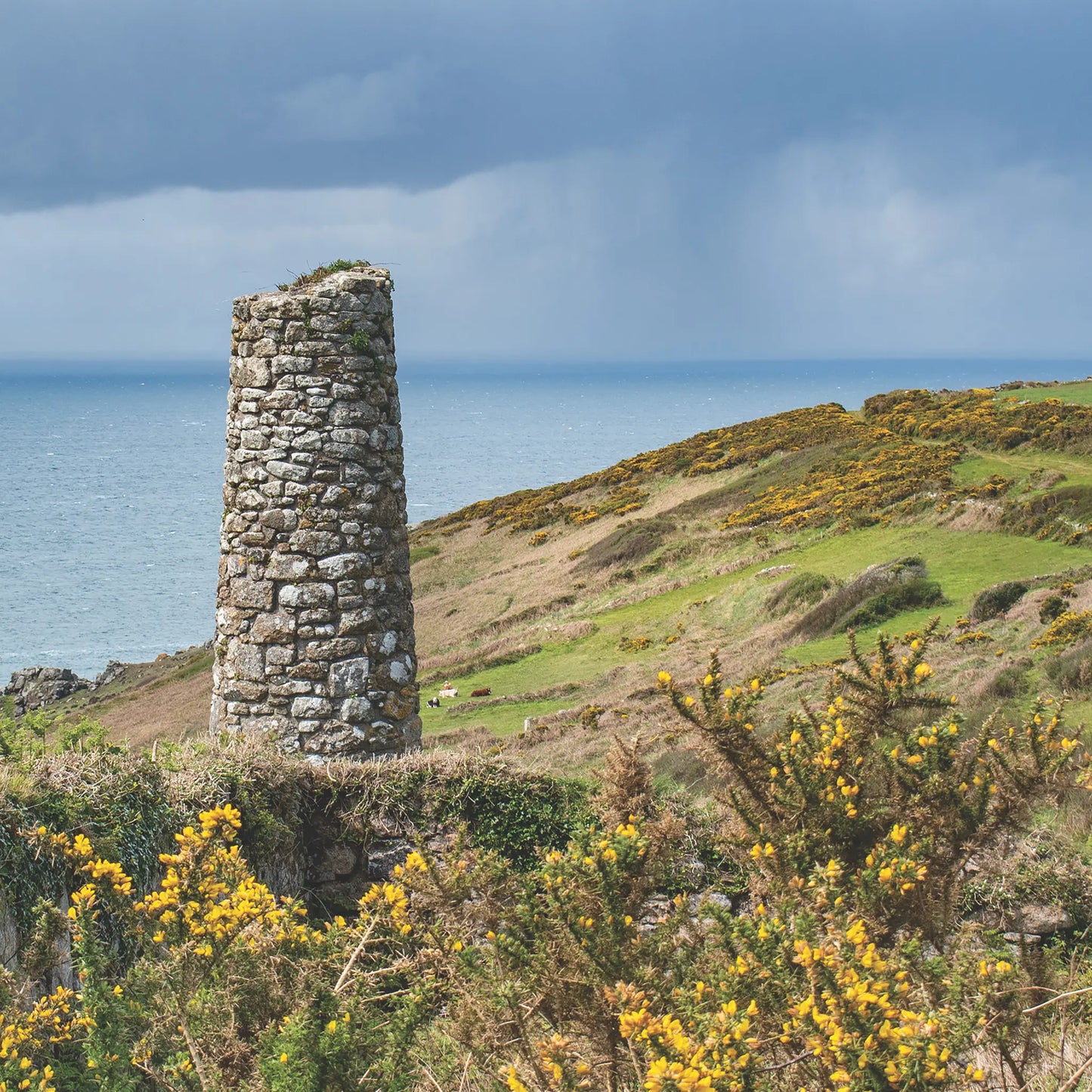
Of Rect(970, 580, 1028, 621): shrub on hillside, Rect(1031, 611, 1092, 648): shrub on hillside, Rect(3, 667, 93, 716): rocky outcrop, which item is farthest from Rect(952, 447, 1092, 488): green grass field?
Rect(3, 667, 93, 716): rocky outcrop

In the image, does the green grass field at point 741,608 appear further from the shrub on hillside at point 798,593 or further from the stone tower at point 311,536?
the stone tower at point 311,536

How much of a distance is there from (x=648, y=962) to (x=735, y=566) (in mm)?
30273

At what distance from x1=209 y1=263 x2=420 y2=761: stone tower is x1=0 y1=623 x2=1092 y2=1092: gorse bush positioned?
2.56 meters

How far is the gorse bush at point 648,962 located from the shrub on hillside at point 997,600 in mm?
14635

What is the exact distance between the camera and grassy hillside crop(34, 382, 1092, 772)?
22922 mm

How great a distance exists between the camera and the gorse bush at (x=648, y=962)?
4059 mm

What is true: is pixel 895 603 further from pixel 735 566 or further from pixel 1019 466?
pixel 1019 466

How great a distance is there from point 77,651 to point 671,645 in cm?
3950

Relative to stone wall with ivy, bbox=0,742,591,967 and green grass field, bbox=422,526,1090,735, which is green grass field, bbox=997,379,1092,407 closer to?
green grass field, bbox=422,526,1090,735

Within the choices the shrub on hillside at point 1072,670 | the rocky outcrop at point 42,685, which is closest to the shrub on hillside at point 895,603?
the shrub on hillside at point 1072,670

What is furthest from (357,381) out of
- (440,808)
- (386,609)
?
Result: (440,808)

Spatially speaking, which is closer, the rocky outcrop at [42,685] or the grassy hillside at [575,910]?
the grassy hillside at [575,910]

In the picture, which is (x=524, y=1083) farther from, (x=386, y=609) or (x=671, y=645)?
(x=671, y=645)

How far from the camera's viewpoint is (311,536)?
9.52 metres
